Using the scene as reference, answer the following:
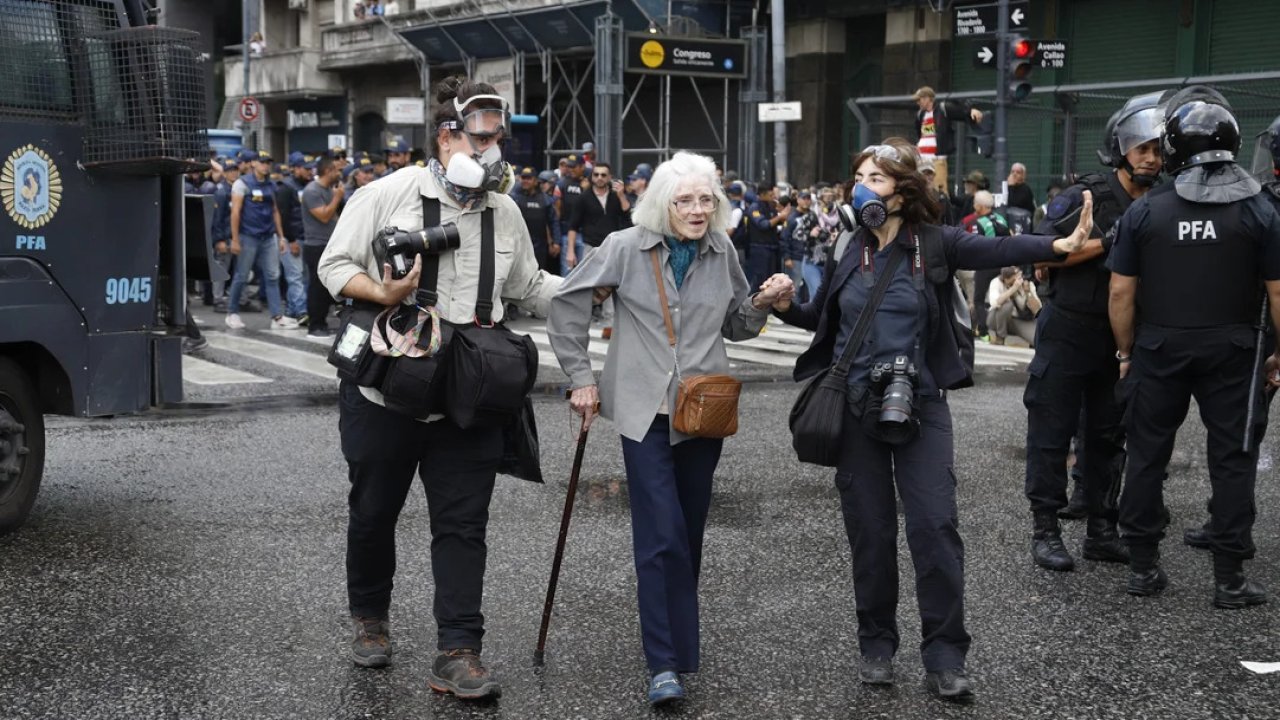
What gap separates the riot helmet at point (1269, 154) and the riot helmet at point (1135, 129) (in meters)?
0.66

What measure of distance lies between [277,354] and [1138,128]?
32.2 feet

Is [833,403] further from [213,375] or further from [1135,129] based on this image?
[213,375]

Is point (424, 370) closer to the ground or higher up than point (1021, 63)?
closer to the ground

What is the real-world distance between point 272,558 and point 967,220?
1073cm

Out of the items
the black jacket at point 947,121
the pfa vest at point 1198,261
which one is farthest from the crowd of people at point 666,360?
the black jacket at point 947,121

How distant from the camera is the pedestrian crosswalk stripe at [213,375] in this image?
40.9 ft

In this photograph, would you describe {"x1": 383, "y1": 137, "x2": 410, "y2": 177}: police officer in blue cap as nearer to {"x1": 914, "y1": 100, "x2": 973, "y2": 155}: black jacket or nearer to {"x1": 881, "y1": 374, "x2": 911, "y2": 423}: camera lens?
{"x1": 914, "y1": 100, "x2": 973, "y2": 155}: black jacket

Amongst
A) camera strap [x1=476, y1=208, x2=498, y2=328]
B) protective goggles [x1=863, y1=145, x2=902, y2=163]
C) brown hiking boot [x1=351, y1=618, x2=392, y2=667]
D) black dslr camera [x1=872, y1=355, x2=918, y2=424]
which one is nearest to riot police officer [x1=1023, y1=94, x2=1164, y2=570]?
protective goggles [x1=863, y1=145, x2=902, y2=163]

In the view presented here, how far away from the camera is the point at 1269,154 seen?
751 cm

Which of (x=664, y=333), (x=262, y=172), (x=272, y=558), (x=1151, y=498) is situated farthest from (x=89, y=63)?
(x=262, y=172)

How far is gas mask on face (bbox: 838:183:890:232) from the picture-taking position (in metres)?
4.87

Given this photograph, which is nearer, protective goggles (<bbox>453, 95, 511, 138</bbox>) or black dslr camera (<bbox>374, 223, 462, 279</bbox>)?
black dslr camera (<bbox>374, 223, 462, 279</bbox>)

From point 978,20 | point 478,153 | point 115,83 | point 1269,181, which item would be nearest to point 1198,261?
point 1269,181

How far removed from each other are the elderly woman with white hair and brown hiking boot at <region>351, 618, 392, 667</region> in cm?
89
